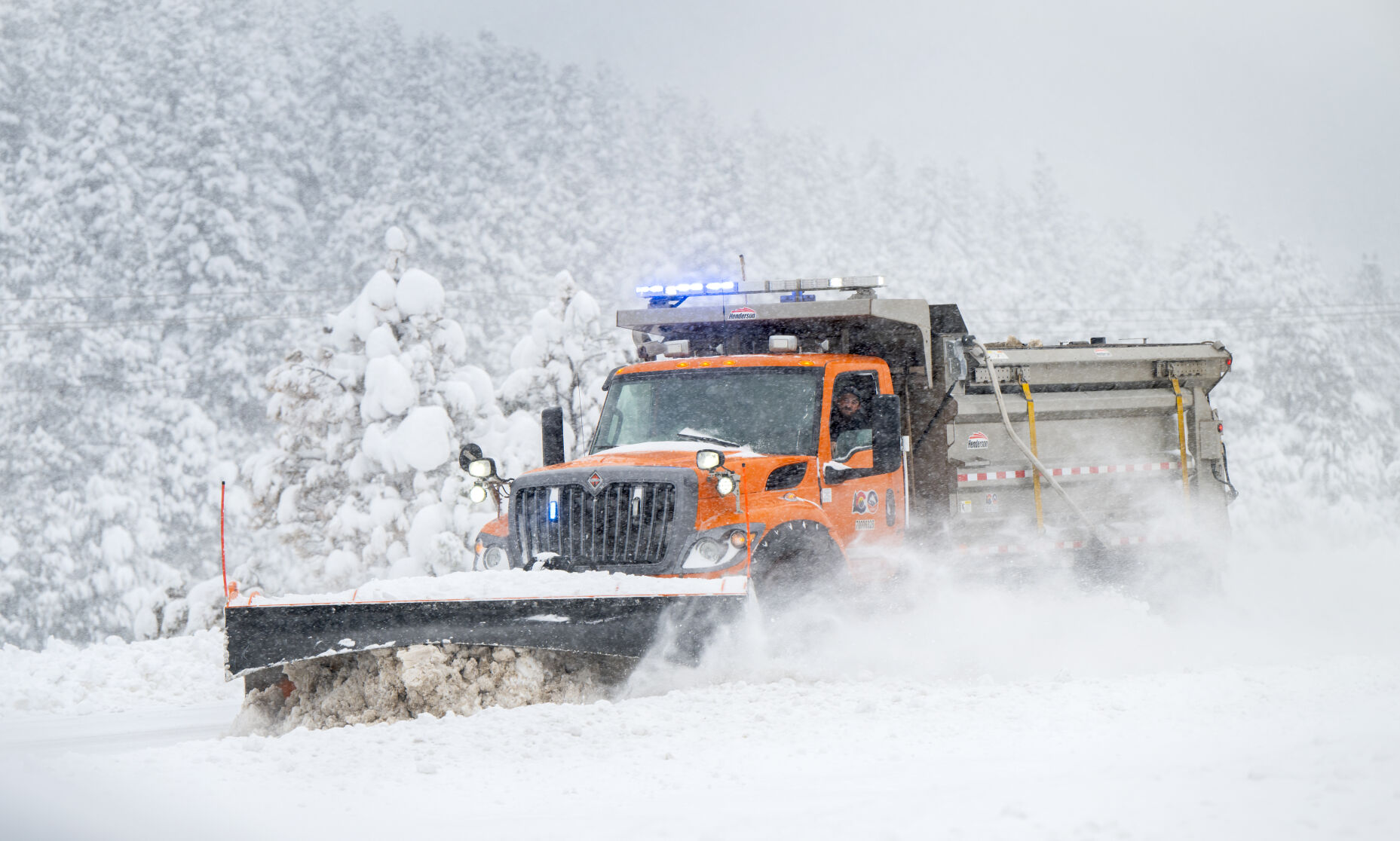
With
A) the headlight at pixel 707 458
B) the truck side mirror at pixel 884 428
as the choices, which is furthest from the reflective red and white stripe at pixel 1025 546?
the headlight at pixel 707 458

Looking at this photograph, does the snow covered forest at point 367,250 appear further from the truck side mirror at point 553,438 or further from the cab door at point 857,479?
the cab door at point 857,479

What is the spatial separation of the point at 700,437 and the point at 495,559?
161 cm

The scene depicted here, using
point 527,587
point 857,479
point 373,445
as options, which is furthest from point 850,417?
point 373,445

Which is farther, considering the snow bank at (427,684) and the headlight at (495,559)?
the headlight at (495,559)

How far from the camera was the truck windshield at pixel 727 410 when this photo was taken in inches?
345

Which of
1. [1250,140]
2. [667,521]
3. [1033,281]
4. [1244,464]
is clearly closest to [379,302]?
[667,521]

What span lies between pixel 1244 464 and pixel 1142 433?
32028 millimetres

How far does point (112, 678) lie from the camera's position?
10.5m

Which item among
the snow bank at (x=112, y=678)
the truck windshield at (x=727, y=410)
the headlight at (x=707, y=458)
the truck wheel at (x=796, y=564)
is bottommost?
the snow bank at (x=112, y=678)

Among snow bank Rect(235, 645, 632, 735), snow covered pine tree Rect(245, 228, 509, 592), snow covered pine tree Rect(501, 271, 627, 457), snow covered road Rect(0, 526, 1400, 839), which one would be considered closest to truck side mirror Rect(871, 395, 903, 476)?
snow covered road Rect(0, 526, 1400, 839)

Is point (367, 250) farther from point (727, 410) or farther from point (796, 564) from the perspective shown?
point (796, 564)

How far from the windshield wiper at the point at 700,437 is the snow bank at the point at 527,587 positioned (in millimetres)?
1468

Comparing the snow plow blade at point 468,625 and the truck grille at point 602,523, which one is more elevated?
the truck grille at point 602,523

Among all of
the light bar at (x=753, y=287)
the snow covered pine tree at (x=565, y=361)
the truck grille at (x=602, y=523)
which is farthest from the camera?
the snow covered pine tree at (x=565, y=361)
